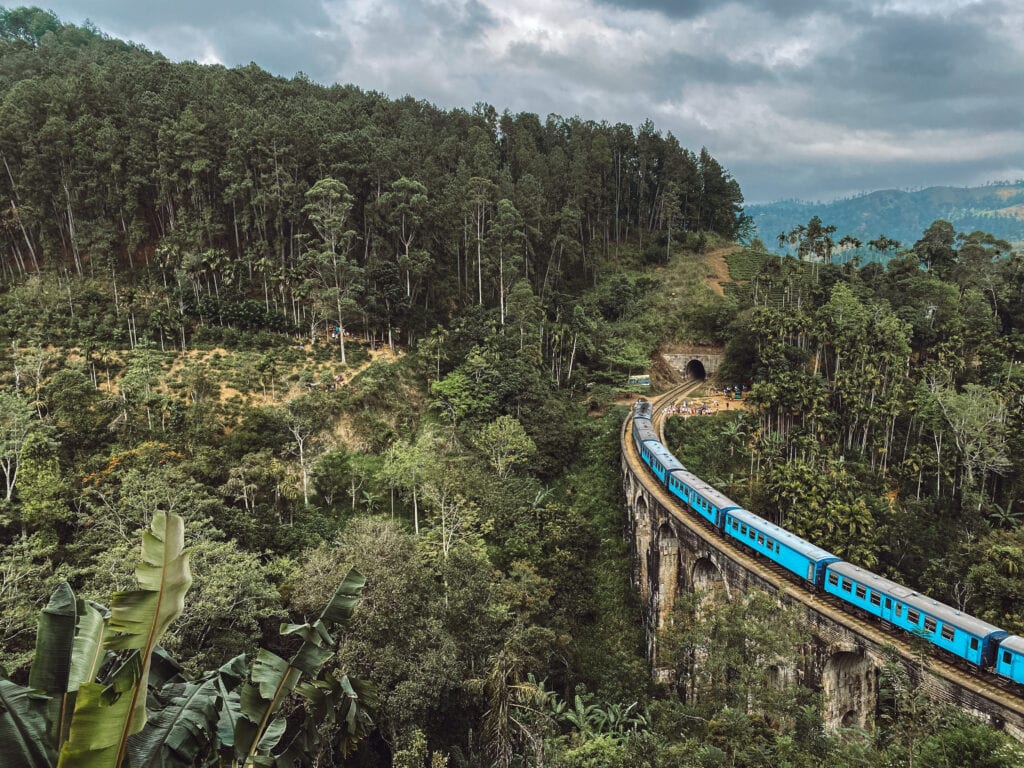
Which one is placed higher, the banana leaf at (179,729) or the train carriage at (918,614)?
the banana leaf at (179,729)

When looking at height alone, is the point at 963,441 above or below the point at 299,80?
below

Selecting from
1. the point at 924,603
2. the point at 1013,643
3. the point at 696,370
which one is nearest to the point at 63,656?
the point at 1013,643

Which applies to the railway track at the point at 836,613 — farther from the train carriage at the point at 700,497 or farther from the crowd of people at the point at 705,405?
the crowd of people at the point at 705,405

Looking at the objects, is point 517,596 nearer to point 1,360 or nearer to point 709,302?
point 1,360

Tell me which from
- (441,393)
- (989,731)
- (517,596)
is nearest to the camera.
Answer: (989,731)

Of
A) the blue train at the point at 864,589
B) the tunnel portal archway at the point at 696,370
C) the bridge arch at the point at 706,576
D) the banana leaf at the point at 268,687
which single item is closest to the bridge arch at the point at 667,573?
the bridge arch at the point at 706,576

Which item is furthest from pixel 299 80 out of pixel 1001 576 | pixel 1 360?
pixel 1001 576
